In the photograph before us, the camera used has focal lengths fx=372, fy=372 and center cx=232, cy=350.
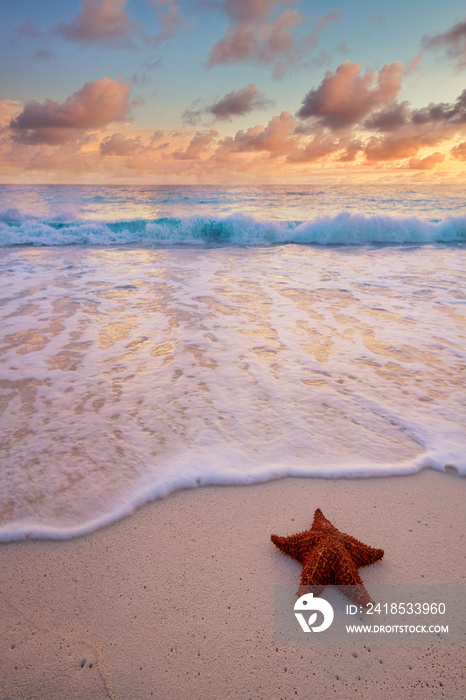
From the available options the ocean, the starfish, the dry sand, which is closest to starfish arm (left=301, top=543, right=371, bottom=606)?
the starfish

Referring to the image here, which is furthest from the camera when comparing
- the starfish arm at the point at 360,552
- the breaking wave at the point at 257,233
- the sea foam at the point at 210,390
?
the breaking wave at the point at 257,233

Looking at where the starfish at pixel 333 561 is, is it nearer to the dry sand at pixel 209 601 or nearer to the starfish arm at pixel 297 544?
the starfish arm at pixel 297 544

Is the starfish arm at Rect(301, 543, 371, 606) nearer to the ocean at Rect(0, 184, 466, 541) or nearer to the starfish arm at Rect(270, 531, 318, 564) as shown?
the starfish arm at Rect(270, 531, 318, 564)

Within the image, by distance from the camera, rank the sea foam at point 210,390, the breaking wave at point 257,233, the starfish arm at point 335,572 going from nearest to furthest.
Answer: the starfish arm at point 335,572 → the sea foam at point 210,390 → the breaking wave at point 257,233

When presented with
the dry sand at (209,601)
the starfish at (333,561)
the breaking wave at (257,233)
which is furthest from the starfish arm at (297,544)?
the breaking wave at (257,233)

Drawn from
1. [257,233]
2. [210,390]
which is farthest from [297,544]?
[257,233]

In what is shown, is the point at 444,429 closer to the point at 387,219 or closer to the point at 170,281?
the point at 170,281
